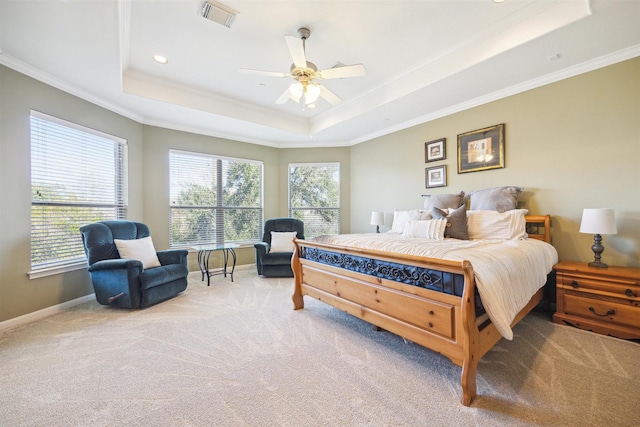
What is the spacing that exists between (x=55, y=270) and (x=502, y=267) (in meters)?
4.74

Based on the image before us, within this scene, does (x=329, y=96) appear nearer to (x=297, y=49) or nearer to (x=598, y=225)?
(x=297, y=49)

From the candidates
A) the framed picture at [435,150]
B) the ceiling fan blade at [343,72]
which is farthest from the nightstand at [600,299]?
the ceiling fan blade at [343,72]

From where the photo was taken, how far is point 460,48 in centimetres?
291

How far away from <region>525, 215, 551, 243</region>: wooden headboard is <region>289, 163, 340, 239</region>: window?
11.3ft

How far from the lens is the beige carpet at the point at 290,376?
151cm

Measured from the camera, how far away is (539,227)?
3.16 meters

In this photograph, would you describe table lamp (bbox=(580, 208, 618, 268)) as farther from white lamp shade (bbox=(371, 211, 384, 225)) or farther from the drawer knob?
white lamp shade (bbox=(371, 211, 384, 225))

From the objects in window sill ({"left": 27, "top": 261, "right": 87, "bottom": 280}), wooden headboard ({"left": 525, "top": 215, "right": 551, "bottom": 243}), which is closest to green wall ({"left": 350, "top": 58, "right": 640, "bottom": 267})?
wooden headboard ({"left": 525, "top": 215, "right": 551, "bottom": 243})

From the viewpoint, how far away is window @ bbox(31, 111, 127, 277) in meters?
3.06

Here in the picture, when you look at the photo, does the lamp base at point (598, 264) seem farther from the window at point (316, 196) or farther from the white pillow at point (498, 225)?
the window at point (316, 196)

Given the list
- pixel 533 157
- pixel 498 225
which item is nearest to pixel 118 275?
pixel 498 225

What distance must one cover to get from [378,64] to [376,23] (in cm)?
73

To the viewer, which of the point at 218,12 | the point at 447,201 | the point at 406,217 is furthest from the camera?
the point at 406,217

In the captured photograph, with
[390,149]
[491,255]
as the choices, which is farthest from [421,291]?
[390,149]
